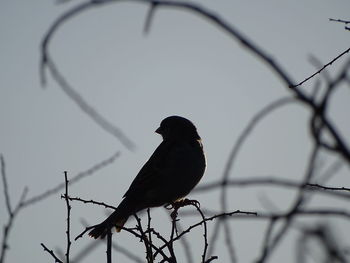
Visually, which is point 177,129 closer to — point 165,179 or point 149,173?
point 149,173

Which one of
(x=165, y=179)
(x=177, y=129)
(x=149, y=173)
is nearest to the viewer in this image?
(x=165, y=179)

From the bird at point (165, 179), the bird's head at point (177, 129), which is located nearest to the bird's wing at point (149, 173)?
the bird at point (165, 179)

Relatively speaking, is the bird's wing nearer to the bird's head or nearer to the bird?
the bird

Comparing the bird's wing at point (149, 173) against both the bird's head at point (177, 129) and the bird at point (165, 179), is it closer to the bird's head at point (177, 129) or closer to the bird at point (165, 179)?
the bird at point (165, 179)

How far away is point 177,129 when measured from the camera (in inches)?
316

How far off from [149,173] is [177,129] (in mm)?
1170

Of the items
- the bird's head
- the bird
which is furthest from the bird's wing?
the bird's head

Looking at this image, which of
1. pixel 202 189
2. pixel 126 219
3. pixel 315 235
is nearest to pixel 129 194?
pixel 126 219

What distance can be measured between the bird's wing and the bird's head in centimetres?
42

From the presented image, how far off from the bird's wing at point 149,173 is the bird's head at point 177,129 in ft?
1.39

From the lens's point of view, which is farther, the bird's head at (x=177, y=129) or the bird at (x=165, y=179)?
the bird's head at (x=177, y=129)

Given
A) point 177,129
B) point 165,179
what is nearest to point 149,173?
point 165,179

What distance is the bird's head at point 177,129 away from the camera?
7789mm

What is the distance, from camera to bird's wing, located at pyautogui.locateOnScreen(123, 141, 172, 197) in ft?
22.8
